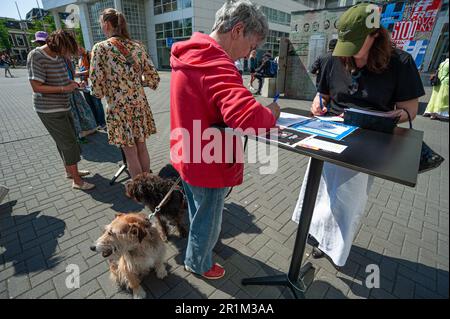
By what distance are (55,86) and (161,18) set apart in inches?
1183

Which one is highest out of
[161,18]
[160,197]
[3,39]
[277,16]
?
[277,16]

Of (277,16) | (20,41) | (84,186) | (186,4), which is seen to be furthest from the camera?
(20,41)

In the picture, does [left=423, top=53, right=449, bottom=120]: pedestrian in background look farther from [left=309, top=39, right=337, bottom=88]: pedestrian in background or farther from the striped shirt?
the striped shirt

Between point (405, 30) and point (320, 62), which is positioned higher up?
point (405, 30)

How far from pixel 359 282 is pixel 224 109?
2.16 metres

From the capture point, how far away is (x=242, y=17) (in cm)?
136

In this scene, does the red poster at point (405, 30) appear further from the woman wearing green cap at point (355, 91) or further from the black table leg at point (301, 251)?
the black table leg at point (301, 251)

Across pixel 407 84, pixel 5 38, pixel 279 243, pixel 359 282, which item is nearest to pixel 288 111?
pixel 407 84

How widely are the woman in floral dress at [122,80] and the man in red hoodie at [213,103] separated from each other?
59.2 inches

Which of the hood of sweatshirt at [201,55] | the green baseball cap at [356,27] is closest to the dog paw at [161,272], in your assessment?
the hood of sweatshirt at [201,55]

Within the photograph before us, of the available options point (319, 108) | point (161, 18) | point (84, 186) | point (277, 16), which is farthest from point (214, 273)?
point (277, 16)

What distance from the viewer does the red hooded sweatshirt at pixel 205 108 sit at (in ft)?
3.91

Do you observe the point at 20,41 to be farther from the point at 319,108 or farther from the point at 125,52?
the point at 319,108

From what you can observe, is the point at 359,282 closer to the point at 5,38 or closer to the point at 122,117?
the point at 122,117
